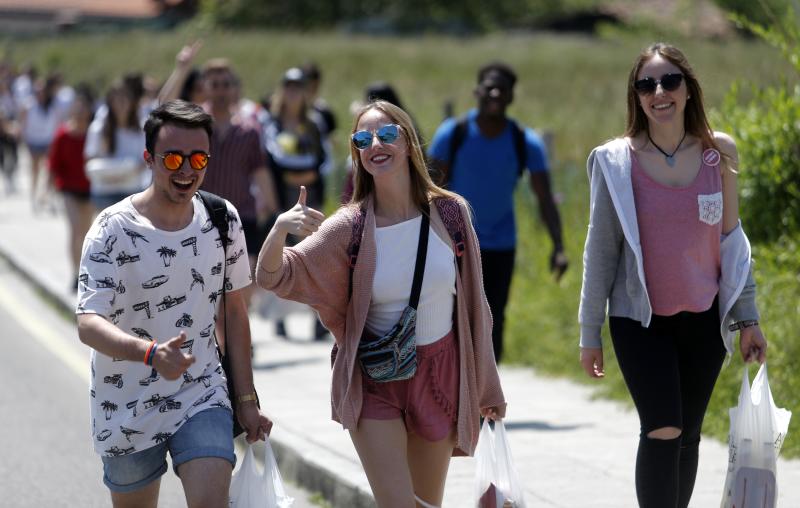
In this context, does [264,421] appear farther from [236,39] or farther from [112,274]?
[236,39]

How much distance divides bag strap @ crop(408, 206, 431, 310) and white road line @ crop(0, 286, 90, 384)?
5.98 m

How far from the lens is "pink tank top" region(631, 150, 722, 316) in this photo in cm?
500

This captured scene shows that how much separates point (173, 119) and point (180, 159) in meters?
0.15

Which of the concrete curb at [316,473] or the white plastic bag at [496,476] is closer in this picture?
the white plastic bag at [496,476]

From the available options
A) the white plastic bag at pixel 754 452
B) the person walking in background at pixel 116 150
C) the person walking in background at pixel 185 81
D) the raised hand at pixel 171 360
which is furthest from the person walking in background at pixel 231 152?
the raised hand at pixel 171 360

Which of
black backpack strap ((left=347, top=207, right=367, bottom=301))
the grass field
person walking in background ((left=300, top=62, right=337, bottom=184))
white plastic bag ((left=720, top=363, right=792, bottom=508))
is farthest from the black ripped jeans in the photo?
person walking in background ((left=300, top=62, right=337, bottom=184))

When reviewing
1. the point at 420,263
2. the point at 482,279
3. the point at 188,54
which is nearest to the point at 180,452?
the point at 420,263

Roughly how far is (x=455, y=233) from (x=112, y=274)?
1.09 meters

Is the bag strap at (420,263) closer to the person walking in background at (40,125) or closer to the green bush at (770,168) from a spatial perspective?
the green bush at (770,168)

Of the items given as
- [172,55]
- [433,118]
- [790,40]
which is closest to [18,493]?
[790,40]

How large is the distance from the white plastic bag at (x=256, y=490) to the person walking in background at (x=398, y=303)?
283 millimetres

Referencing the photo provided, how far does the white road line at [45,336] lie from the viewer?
11.0 m

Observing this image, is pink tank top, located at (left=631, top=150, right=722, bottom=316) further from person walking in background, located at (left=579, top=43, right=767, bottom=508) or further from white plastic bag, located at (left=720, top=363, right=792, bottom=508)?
white plastic bag, located at (left=720, top=363, right=792, bottom=508)

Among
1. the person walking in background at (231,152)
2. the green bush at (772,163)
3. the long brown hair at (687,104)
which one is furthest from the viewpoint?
the person walking in background at (231,152)
